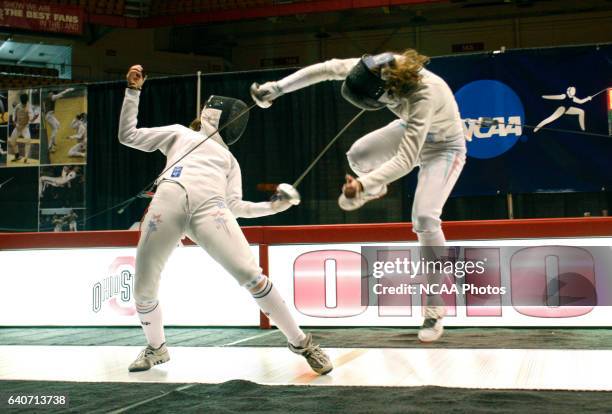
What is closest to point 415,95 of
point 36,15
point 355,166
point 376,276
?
point 355,166

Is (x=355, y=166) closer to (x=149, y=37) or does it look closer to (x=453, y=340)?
(x=453, y=340)

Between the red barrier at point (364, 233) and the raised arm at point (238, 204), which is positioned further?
the red barrier at point (364, 233)

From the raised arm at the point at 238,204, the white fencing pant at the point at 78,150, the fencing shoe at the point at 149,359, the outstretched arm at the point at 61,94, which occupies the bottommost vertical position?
Result: the fencing shoe at the point at 149,359

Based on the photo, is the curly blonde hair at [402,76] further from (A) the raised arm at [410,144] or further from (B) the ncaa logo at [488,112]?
(B) the ncaa logo at [488,112]

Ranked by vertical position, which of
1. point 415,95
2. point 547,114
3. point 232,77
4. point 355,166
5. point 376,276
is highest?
point 232,77

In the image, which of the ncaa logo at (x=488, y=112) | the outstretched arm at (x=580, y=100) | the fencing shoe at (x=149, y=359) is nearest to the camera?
the fencing shoe at (x=149, y=359)

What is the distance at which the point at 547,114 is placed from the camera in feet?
17.6

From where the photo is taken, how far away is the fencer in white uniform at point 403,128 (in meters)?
2.30

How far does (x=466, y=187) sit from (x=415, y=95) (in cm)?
318

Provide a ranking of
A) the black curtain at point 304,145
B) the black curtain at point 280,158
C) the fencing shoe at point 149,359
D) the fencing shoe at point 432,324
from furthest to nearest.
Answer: the black curtain at point 304,145 < the black curtain at point 280,158 < the fencing shoe at point 432,324 < the fencing shoe at point 149,359

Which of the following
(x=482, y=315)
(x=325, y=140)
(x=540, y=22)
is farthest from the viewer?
(x=540, y=22)

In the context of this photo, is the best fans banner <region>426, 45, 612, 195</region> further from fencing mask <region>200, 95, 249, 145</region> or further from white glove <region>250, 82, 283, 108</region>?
white glove <region>250, 82, 283, 108</region>

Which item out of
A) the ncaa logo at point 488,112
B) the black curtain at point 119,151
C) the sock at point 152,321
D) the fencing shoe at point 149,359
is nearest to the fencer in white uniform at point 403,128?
the sock at point 152,321

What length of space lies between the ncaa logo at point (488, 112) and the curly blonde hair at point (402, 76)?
3.06 meters
